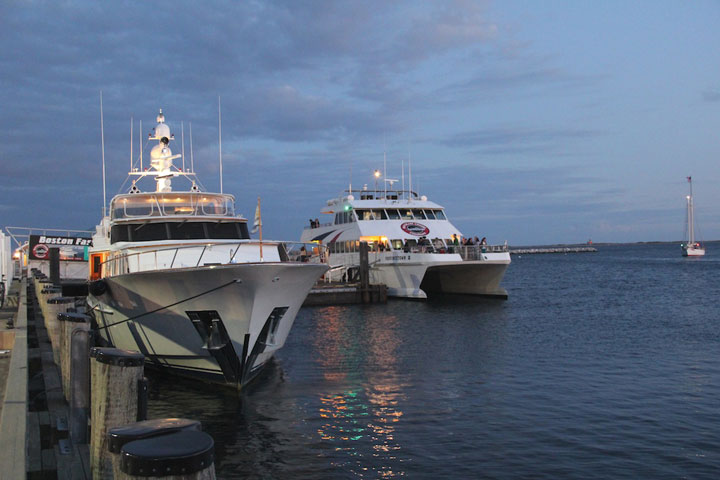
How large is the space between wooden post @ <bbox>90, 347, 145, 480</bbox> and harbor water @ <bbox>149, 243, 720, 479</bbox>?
15.1 ft

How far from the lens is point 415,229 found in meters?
38.0

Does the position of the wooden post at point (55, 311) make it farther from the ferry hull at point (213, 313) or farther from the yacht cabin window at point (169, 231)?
the yacht cabin window at point (169, 231)

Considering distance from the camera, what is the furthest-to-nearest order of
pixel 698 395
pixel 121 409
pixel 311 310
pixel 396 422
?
pixel 311 310 → pixel 698 395 → pixel 396 422 → pixel 121 409

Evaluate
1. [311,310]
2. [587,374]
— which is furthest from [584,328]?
[311,310]

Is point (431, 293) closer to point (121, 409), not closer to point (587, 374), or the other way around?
point (587, 374)

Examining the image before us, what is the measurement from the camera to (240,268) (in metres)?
11.9

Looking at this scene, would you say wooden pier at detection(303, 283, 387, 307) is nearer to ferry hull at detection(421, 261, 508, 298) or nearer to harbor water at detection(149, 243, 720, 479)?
ferry hull at detection(421, 261, 508, 298)

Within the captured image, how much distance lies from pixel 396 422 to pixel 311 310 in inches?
799

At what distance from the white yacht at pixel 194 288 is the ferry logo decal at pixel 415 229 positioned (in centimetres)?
2095

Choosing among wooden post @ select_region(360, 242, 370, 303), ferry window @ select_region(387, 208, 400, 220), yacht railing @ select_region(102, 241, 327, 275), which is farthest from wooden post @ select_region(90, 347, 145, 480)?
ferry window @ select_region(387, 208, 400, 220)

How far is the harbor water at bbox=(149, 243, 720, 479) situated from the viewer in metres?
9.56

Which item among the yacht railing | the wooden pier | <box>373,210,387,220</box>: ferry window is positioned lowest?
the wooden pier

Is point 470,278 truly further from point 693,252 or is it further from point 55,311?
point 693,252

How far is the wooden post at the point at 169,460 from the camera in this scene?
2.78 m
